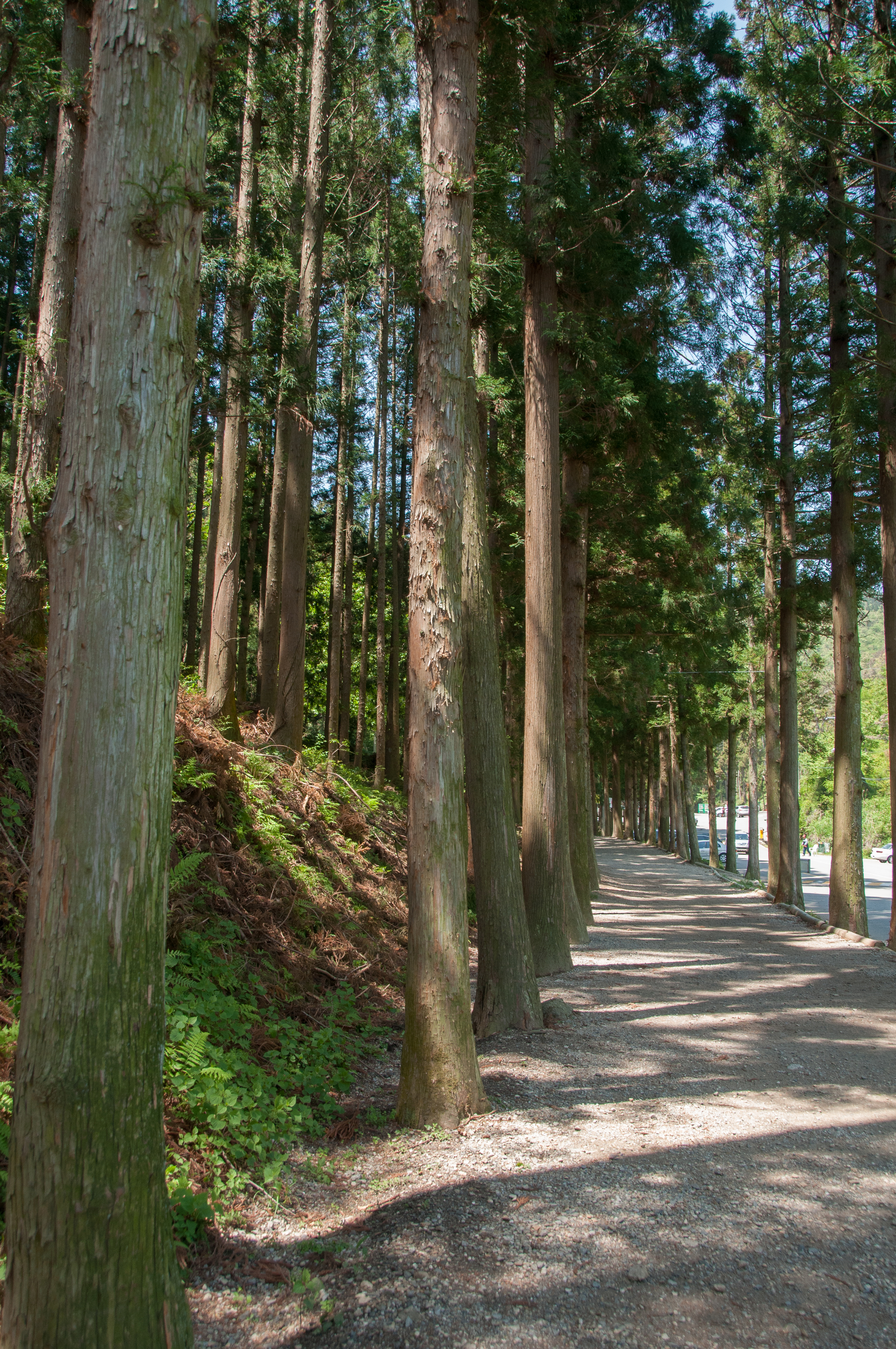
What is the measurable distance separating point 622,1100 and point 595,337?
975cm

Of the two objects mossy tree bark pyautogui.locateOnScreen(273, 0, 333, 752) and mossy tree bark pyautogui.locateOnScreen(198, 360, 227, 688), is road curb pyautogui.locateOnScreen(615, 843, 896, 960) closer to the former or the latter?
mossy tree bark pyautogui.locateOnScreen(273, 0, 333, 752)

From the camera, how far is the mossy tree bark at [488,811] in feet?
26.0

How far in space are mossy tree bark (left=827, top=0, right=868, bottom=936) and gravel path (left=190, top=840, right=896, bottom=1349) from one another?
7040 millimetres

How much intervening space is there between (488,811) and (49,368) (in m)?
6.09

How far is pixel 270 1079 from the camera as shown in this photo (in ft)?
18.4

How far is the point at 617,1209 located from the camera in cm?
440

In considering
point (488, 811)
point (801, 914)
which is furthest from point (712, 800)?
point (488, 811)

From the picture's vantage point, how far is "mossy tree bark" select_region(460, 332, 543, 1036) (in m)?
7.93

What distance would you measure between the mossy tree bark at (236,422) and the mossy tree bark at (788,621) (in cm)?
1071

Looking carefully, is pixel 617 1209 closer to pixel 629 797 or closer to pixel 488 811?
pixel 488 811

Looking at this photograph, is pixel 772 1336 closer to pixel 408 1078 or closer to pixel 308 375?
pixel 408 1078

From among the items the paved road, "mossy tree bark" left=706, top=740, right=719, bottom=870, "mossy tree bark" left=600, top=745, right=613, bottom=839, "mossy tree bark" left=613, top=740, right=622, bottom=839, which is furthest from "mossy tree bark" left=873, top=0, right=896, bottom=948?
"mossy tree bark" left=600, top=745, right=613, bottom=839

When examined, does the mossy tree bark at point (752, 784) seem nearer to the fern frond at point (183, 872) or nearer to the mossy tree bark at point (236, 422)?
the mossy tree bark at point (236, 422)

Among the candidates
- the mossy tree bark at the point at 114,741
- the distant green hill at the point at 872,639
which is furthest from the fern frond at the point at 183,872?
the distant green hill at the point at 872,639
